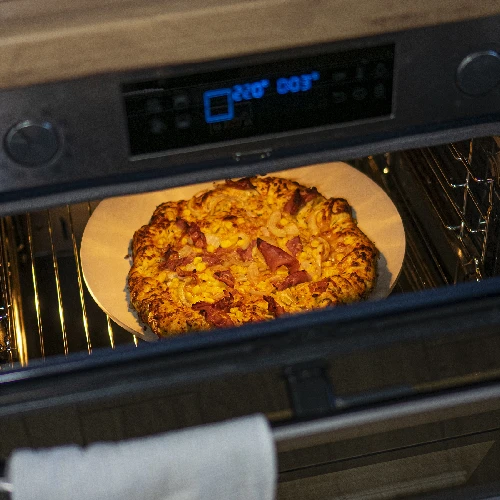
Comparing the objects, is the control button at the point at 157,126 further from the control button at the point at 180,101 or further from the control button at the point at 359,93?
the control button at the point at 359,93

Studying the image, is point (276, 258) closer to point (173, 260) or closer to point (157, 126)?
point (173, 260)

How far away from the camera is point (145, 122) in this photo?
0.84 metres

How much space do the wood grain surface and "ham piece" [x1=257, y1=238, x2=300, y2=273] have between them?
1.55 ft

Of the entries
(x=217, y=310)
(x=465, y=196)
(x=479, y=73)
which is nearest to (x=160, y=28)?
(x=479, y=73)

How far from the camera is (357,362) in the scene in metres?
0.85

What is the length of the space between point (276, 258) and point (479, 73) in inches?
18.0

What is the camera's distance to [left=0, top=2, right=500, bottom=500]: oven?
796mm

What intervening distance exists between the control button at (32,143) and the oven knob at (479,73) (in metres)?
0.41

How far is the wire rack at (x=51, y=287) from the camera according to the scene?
4.12 feet

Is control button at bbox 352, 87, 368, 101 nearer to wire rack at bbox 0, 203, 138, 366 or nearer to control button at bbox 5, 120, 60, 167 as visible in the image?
control button at bbox 5, 120, 60, 167

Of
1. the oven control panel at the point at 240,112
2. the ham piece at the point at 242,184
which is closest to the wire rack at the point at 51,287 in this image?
the ham piece at the point at 242,184

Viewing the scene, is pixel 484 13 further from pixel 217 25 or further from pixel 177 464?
pixel 177 464

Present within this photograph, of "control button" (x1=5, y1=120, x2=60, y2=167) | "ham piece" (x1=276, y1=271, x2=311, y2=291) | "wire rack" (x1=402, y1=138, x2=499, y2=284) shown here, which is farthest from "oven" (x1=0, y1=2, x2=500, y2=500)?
"ham piece" (x1=276, y1=271, x2=311, y2=291)

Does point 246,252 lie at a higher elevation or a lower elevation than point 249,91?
lower
